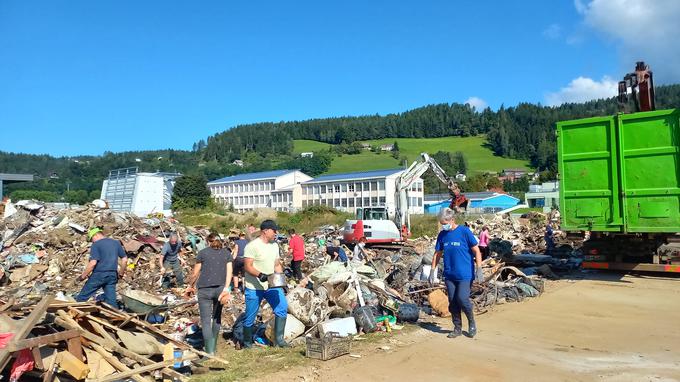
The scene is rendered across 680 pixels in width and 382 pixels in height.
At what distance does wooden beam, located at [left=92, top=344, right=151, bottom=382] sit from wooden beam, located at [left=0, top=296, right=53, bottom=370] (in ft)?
2.00

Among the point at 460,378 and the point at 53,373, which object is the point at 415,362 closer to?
Answer: the point at 460,378

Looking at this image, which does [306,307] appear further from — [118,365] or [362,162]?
[362,162]

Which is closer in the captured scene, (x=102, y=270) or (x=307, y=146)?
(x=102, y=270)

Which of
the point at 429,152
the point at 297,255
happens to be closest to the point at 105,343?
the point at 297,255

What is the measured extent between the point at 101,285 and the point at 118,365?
3.18 metres

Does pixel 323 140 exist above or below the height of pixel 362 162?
above

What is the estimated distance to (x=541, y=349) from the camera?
→ 621cm

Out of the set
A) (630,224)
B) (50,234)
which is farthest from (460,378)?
(50,234)

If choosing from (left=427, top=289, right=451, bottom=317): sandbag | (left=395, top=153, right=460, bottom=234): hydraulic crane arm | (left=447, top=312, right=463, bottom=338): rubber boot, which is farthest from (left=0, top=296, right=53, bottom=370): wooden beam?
(left=395, top=153, right=460, bottom=234): hydraulic crane arm

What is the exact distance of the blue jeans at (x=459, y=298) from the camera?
6648 millimetres

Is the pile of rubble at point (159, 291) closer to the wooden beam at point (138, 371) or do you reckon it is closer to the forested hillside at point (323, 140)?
the wooden beam at point (138, 371)

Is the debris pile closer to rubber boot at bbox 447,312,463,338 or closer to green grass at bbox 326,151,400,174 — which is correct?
rubber boot at bbox 447,312,463,338

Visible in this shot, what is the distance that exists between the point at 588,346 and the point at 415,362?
2.36 meters

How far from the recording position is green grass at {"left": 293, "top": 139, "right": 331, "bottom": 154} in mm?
120125
